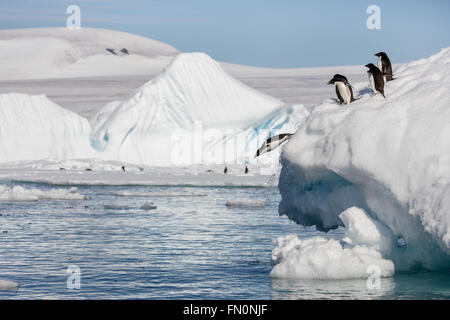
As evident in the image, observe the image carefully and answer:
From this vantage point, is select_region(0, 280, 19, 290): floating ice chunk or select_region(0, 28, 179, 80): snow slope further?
select_region(0, 28, 179, 80): snow slope

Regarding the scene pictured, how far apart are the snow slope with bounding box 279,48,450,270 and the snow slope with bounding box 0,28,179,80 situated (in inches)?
3223

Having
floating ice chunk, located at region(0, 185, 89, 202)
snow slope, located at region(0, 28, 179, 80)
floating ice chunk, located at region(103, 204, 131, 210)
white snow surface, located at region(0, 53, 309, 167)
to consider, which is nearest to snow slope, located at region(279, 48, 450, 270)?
floating ice chunk, located at region(103, 204, 131, 210)

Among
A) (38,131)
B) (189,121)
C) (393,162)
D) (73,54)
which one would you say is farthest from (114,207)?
(73,54)

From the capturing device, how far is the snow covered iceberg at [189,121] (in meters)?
42.8

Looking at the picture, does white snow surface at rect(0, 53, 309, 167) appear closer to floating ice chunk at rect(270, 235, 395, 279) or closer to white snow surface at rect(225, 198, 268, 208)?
white snow surface at rect(225, 198, 268, 208)

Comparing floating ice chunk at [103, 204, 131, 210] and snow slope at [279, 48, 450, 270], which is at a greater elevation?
snow slope at [279, 48, 450, 270]

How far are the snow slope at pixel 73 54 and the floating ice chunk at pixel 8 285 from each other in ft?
269

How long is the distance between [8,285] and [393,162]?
4879 mm

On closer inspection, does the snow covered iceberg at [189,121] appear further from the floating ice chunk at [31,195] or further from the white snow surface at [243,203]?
the white snow surface at [243,203]

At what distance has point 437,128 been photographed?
29.8 ft

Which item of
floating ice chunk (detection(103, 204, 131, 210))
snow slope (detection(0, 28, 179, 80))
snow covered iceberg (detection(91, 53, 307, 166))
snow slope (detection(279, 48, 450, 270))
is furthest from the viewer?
snow slope (detection(0, 28, 179, 80))

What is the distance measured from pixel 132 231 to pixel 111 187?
13.7 meters

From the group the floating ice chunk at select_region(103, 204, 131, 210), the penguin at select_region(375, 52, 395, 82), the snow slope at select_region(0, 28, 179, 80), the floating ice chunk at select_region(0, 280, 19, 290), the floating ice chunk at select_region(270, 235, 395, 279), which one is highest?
the snow slope at select_region(0, 28, 179, 80)
